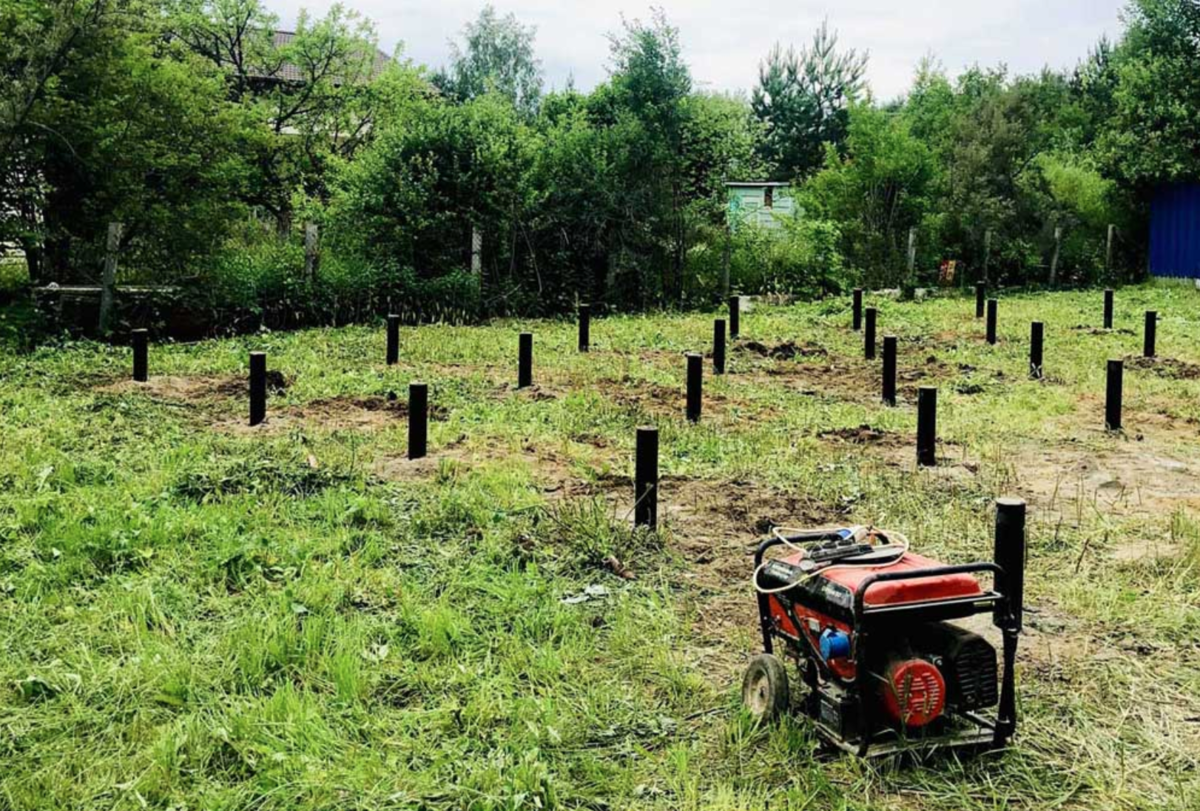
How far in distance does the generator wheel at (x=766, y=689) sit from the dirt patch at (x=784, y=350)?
32.2ft

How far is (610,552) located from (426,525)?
1102 millimetres

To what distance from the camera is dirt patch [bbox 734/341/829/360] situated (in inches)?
528

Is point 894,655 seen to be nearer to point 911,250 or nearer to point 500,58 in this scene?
point 911,250

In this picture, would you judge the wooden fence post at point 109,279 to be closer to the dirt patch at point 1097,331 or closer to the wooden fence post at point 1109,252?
the dirt patch at point 1097,331

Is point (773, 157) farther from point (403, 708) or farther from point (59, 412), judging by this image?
point (403, 708)

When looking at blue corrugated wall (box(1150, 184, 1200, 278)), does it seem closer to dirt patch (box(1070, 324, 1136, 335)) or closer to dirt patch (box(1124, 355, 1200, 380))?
dirt patch (box(1070, 324, 1136, 335))

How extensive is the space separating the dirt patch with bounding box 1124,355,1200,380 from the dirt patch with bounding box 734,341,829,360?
137 inches

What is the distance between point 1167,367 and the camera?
39.5 ft

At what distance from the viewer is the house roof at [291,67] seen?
85.7 ft

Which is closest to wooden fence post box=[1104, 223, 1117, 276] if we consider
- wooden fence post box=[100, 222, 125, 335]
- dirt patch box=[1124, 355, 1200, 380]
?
dirt patch box=[1124, 355, 1200, 380]

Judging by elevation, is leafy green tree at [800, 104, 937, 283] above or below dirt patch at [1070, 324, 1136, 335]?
above

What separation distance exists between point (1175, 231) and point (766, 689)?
83.9 ft

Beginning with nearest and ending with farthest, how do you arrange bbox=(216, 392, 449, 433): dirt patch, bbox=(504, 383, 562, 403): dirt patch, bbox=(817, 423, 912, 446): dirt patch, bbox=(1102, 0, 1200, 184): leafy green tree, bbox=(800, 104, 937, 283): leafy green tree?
1. bbox=(817, 423, 912, 446): dirt patch
2. bbox=(216, 392, 449, 433): dirt patch
3. bbox=(504, 383, 562, 403): dirt patch
4. bbox=(800, 104, 937, 283): leafy green tree
5. bbox=(1102, 0, 1200, 184): leafy green tree

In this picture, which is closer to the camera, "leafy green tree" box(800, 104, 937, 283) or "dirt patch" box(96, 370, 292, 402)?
"dirt patch" box(96, 370, 292, 402)
